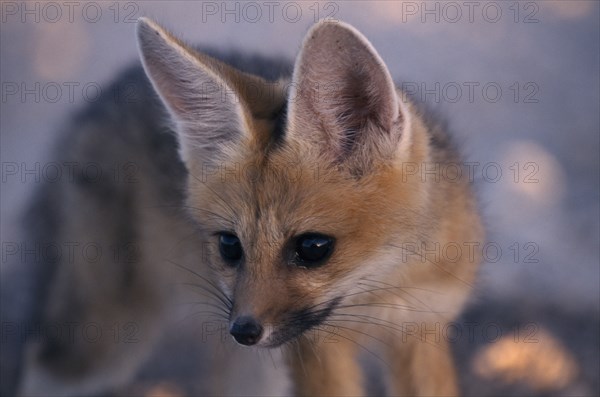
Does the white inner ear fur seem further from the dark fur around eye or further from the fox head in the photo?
the dark fur around eye

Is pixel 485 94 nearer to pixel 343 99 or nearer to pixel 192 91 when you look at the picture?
pixel 343 99

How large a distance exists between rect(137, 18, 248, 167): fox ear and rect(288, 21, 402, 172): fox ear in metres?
0.15

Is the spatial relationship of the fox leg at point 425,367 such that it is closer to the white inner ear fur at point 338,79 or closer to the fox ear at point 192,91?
the white inner ear fur at point 338,79

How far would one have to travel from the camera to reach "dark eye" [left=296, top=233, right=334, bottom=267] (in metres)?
1.48

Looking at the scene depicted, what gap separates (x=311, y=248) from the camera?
1.48 meters

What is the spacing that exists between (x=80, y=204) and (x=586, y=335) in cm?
132

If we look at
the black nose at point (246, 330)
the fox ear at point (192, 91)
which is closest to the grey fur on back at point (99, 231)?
the fox ear at point (192, 91)

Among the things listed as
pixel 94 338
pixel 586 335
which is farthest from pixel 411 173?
pixel 94 338

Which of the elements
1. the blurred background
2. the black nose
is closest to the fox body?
the black nose

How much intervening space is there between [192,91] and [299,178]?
29cm

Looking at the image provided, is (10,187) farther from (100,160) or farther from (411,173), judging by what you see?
(411,173)

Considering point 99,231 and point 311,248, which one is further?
point 99,231

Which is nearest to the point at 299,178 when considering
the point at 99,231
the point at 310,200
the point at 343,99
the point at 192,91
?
the point at 310,200

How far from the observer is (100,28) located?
1831 millimetres
